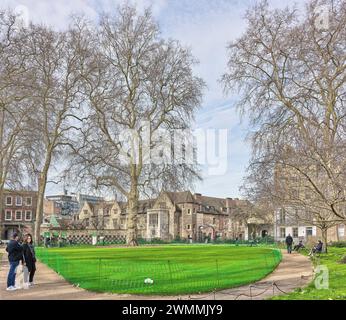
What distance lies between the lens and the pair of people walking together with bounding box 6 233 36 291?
1476cm

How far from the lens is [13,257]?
1488 cm

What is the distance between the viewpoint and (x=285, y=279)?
59.1 feet

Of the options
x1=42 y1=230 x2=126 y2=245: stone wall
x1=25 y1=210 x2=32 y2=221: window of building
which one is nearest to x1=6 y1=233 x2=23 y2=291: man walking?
x1=42 y1=230 x2=126 y2=245: stone wall

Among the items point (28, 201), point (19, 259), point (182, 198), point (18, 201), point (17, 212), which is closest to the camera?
point (19, 259)

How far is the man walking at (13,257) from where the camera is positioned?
48.3 ft

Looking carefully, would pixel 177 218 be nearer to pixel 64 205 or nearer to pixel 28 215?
A: pixel 28 215

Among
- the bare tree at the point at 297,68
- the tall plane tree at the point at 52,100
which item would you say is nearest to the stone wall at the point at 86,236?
the tall plane tree at the point at 52,100

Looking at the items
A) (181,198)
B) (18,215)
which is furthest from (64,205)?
(181,198)

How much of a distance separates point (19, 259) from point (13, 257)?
0.76 ft

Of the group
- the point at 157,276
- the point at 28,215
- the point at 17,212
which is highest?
the point at 17,212

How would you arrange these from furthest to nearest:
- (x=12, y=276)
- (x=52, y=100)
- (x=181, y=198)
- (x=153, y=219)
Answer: (x=181, y=198), (x=153, y=219), (x=52, y=100), (x=12, y=276)

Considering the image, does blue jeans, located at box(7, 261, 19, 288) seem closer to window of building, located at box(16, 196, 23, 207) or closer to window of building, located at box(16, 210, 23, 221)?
window of building, located at box(16, 196, 23, 207)
